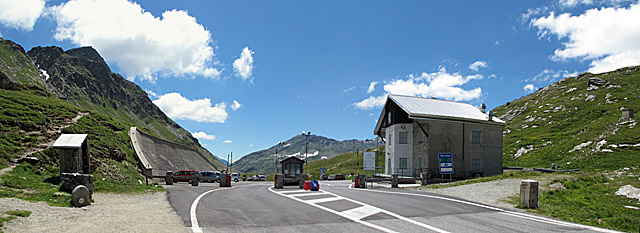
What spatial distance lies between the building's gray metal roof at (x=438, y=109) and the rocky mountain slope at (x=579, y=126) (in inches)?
643

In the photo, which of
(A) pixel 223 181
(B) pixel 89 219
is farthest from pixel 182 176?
(B) pixel 89 219

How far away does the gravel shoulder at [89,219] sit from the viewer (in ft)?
28.3

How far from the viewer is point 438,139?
1478 inches

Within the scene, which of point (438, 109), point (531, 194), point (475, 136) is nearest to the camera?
point (531, 194)

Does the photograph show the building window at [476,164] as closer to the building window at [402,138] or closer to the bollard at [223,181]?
the building window at [402,138]

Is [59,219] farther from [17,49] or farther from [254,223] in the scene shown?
[17,49]

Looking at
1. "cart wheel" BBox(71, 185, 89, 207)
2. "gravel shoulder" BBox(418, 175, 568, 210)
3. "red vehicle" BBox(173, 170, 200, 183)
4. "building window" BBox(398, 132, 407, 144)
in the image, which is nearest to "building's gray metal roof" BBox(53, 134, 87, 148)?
"cart wheel" BBox(71, 185, 89, 207)

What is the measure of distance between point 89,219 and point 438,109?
36.8 m

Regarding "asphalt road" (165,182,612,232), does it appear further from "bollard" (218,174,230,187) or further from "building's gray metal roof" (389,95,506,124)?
"building's gray metal roof" (389,95,506,124)

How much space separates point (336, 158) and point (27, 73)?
469 ft

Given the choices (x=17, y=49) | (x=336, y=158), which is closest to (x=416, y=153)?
(x=336, y=158)

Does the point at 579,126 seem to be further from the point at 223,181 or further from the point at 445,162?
the point at 223,181

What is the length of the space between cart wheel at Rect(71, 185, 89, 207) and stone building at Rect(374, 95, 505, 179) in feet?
97.1

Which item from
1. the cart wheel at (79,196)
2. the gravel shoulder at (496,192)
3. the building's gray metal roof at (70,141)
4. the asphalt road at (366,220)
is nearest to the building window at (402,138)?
the gravel shoulder at (496,192)
